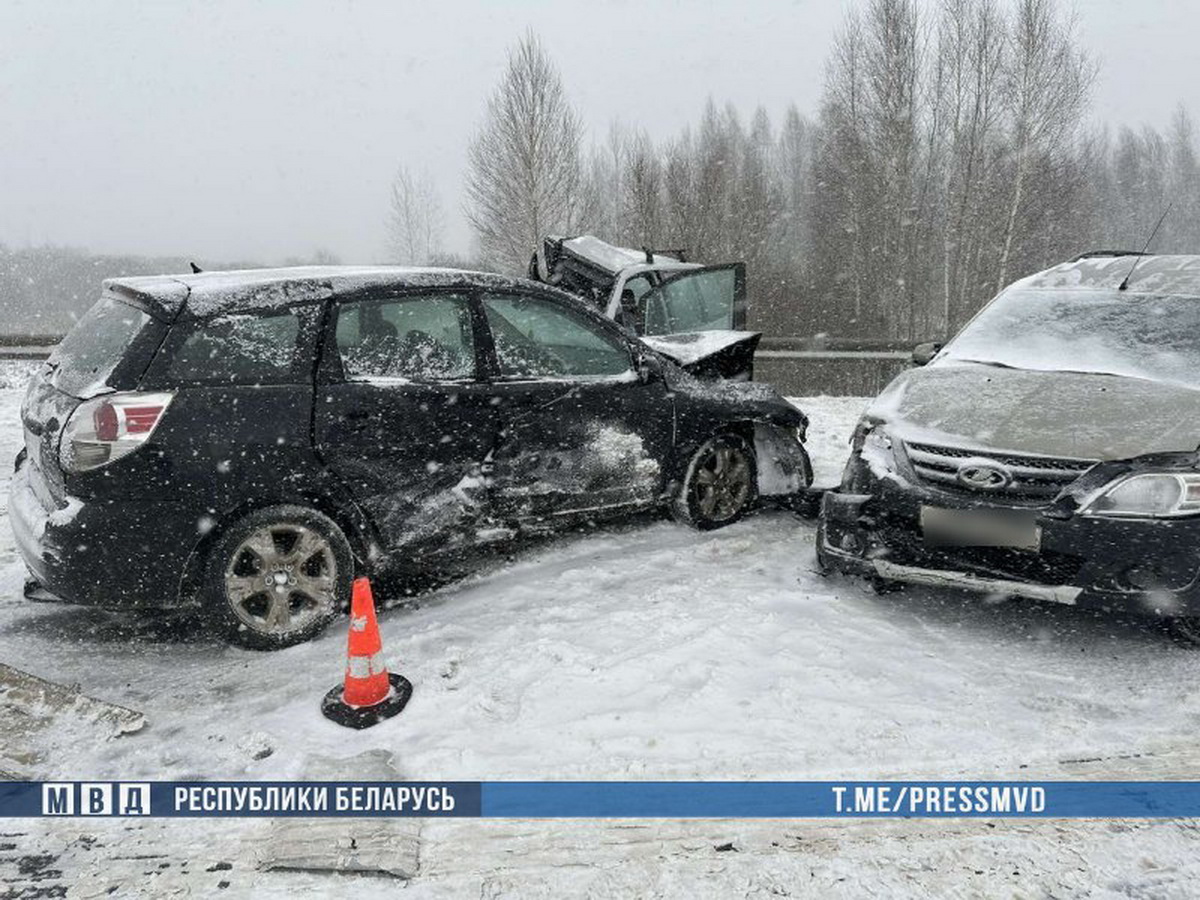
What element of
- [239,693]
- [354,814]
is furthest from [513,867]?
[239,693]

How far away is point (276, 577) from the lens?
13.0 feet

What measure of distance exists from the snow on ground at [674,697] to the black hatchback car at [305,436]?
0.38m

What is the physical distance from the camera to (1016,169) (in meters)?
29.1

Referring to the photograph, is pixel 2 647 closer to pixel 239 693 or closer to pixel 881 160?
pixel 239 693

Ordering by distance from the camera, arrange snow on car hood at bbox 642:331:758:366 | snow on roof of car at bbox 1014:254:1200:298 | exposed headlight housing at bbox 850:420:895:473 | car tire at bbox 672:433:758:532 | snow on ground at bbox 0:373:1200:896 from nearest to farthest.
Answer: snow on ground at bbox 0:373:1200:896 → exposed headlight housing at bbox 850:420:895:473 → snow on roof of car at bbox 1014:254:1200:298 → car tire at bbox 672:433:758:532 → snow on car hood at bbox 642:331:758:366

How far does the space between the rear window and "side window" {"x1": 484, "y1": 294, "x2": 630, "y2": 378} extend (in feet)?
5.53

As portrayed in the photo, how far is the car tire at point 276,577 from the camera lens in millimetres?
3811

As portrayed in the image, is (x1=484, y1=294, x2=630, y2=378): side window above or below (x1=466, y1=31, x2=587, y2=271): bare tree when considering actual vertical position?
below

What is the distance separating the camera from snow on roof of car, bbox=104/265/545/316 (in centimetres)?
392

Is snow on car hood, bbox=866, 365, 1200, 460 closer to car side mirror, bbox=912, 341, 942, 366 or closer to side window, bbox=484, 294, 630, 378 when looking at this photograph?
car side mirror, bbox=912, 341, 942, 366

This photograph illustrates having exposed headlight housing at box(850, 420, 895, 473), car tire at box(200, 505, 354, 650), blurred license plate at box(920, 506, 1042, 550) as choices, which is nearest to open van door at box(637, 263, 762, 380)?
exposed headlight housing at box(850, 420, 895, 473)

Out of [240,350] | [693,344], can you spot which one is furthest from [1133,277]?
[240,350]

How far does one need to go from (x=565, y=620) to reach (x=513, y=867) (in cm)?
172

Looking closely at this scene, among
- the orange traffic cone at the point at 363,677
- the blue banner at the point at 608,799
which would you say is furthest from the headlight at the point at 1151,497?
the orange traffic cone at the point at 363,677
